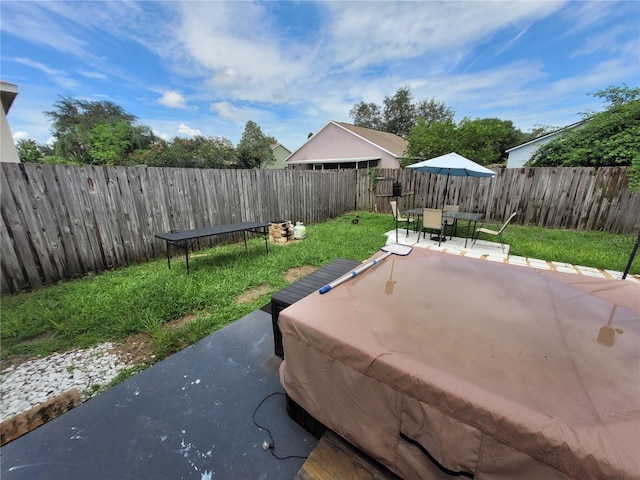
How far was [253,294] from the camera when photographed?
3.36 metres

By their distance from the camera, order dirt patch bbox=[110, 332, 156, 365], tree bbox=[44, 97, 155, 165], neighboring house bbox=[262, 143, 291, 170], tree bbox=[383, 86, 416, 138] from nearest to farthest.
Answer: dirt patch bbox=[110, 332, 156, 365]
tree bbox=[44, 97, 155, 165]
tree bbox=[383, 86, 416, 138]
neighboring house bbox=[262, 143, 291, 170]

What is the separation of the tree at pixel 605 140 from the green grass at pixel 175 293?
2.83m

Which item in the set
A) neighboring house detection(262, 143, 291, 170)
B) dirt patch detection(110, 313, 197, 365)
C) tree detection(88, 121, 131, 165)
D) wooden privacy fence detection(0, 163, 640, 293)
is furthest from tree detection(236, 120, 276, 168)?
dirt patch detection(110, 313, 197, 365)

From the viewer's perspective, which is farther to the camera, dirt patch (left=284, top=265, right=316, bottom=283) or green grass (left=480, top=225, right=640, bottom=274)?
green grass (left=480, top=225, right=640, bottom=274)

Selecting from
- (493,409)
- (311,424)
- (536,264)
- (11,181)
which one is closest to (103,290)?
(11,181)

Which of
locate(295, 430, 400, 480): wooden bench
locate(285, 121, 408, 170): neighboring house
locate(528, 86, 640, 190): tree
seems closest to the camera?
locate(295, 430, 400, 480): wooden bench

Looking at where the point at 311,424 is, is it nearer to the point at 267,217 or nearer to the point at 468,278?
the point at 468,278

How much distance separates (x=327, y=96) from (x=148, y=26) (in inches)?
631

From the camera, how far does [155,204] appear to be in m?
4.59

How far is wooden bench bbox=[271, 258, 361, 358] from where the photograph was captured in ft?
6.36

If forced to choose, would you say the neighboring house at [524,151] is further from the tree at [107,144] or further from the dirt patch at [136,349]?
the tree at [107,144]

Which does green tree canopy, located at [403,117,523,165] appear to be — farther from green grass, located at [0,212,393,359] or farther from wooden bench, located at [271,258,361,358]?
wooden bench, located at [271,258,361,358]

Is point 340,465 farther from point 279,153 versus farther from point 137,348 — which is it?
point 279,153

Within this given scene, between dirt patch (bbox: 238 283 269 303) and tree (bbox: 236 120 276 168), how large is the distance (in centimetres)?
1867
